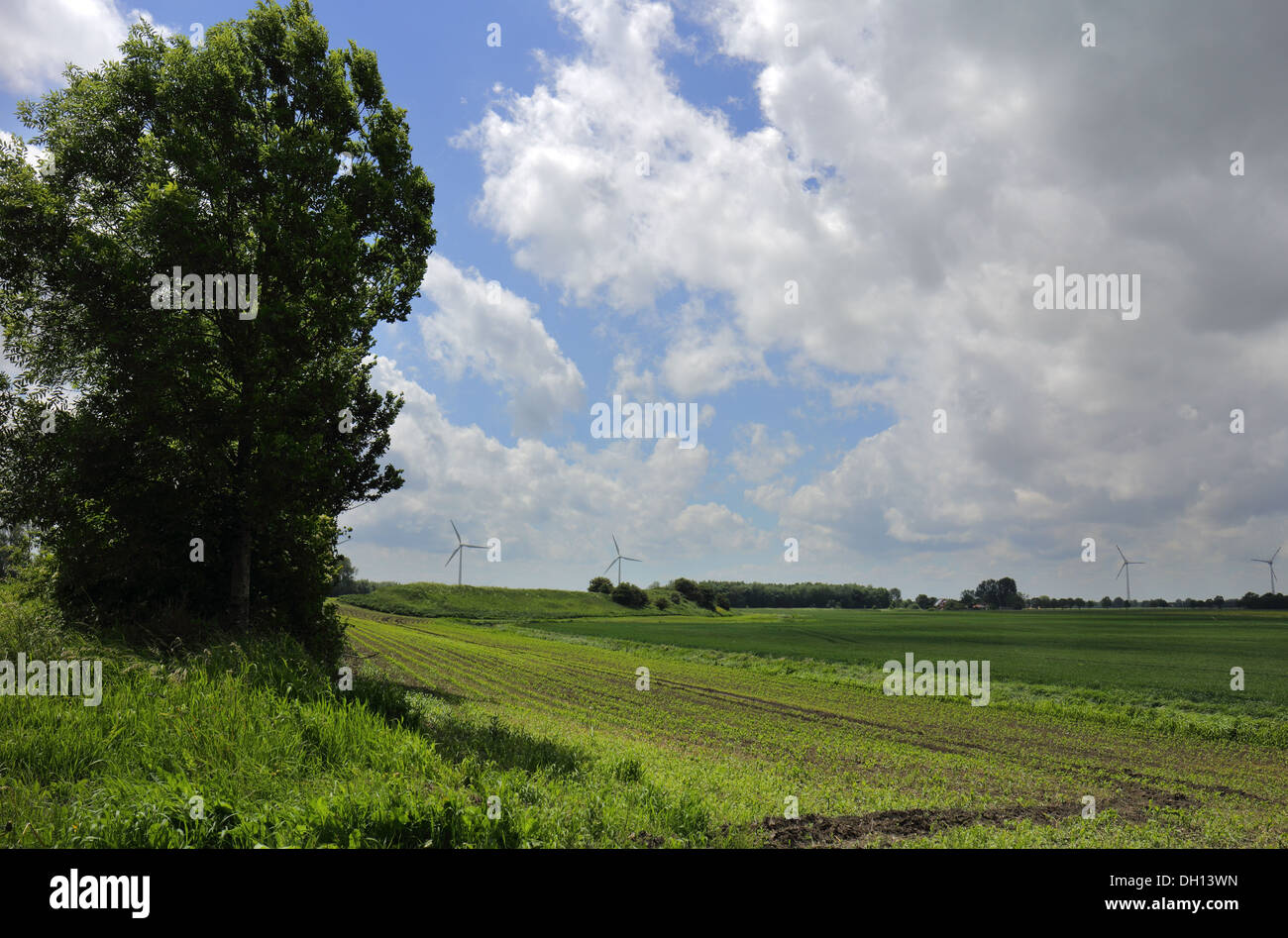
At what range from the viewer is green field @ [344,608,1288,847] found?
9.95 metres

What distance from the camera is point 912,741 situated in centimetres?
1816

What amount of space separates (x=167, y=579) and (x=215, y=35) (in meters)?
13.5

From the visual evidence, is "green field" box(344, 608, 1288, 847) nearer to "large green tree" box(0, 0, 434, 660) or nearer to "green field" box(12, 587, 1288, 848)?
"green field" box(12, 587, 1288, 848)

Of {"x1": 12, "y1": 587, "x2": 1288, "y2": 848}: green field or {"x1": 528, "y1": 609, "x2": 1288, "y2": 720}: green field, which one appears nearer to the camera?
{"x1": 12, "y1": 587, "x2": 1288, "y2": 848}: green field

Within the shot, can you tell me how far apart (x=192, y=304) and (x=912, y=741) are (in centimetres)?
2170

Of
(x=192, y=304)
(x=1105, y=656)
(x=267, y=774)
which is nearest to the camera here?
(x=267, y=774)

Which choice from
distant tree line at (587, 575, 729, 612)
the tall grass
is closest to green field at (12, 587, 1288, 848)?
the tall grass

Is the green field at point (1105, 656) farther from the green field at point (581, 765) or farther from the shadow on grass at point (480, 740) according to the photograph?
the shadow on grass at point (480, 740)

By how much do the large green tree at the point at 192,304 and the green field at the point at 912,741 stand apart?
7.34m

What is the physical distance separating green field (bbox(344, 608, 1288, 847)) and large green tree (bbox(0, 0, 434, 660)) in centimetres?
734

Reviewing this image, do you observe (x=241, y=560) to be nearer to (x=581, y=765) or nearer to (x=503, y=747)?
(x=503, y=747)

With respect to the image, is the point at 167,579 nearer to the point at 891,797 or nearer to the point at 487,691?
the point at 487,691

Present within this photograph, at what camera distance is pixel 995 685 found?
95.6ft

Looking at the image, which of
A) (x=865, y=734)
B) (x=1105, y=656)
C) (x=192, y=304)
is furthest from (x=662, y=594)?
(x=192, y=304)
